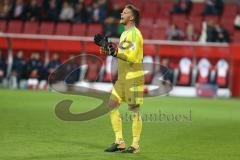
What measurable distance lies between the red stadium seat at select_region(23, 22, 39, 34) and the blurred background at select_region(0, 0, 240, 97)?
0.13 ft

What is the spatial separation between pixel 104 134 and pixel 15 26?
15.3m

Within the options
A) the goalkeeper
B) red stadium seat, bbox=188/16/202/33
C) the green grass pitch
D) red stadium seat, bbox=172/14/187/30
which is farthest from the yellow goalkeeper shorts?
red stadium seat, bbox=188/16/202/33

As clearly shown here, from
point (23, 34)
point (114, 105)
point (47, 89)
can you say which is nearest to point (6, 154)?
point (114, 105)

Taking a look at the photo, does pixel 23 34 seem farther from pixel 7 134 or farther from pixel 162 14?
pixel 7 134

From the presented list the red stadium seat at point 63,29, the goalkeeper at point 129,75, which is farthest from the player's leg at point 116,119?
the red stadium seat at point 63,29

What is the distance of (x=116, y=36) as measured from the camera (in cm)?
2530

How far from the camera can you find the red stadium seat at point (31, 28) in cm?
2723

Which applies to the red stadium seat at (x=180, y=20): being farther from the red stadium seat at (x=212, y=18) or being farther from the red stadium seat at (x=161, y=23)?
the red stadium seat at (x=212, y=18)

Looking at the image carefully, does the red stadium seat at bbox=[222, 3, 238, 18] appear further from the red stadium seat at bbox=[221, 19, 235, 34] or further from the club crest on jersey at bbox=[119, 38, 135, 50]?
the club crest on jersey at bbox=[119, 38, 135, 50]

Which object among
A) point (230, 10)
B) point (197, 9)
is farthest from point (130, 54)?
point (197, 9)

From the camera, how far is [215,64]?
25.1 metres

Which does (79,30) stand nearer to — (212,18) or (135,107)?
(212,18)

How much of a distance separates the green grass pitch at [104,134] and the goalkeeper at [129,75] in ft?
1.14

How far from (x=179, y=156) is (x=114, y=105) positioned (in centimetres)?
127
